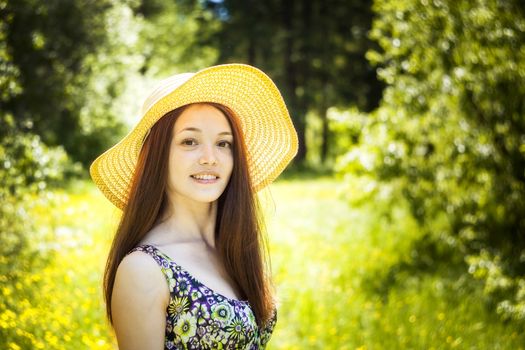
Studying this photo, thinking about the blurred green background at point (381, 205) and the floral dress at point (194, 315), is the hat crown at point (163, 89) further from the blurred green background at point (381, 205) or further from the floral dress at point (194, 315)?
the blurred green background at point (381, 205)

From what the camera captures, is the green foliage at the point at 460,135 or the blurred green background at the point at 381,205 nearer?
the blurred green background at the point at 381,205

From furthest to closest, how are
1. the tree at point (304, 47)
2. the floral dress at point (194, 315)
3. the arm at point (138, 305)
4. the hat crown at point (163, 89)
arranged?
the tree at point (304, 47) → the hat crown at point (163, 89) → the floral dress at point (194, 315) → the arm at point (138, 305)

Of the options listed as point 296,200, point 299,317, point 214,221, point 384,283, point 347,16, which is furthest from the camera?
point 347,16

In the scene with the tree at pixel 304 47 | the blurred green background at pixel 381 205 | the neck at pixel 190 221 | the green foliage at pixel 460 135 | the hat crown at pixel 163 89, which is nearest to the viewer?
the hat crown at pixel 163 89

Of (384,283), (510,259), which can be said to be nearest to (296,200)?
(384,283)

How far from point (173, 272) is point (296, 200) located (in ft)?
36.0

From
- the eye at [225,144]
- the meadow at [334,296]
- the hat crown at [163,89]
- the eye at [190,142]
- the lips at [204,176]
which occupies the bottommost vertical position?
the meadow at [334,296]

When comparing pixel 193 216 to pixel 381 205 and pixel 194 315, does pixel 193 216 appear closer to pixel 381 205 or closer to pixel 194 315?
pixel 194 315

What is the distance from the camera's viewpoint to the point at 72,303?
4.26 m

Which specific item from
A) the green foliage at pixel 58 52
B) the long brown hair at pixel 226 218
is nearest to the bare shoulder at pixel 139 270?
the long brown hair at pixel 226 218

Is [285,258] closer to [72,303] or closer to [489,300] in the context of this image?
[489,300]

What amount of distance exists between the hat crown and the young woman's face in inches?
4.0

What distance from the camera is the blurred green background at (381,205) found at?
14.3ft

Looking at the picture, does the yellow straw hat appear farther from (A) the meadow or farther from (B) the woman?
(A) the meadow
